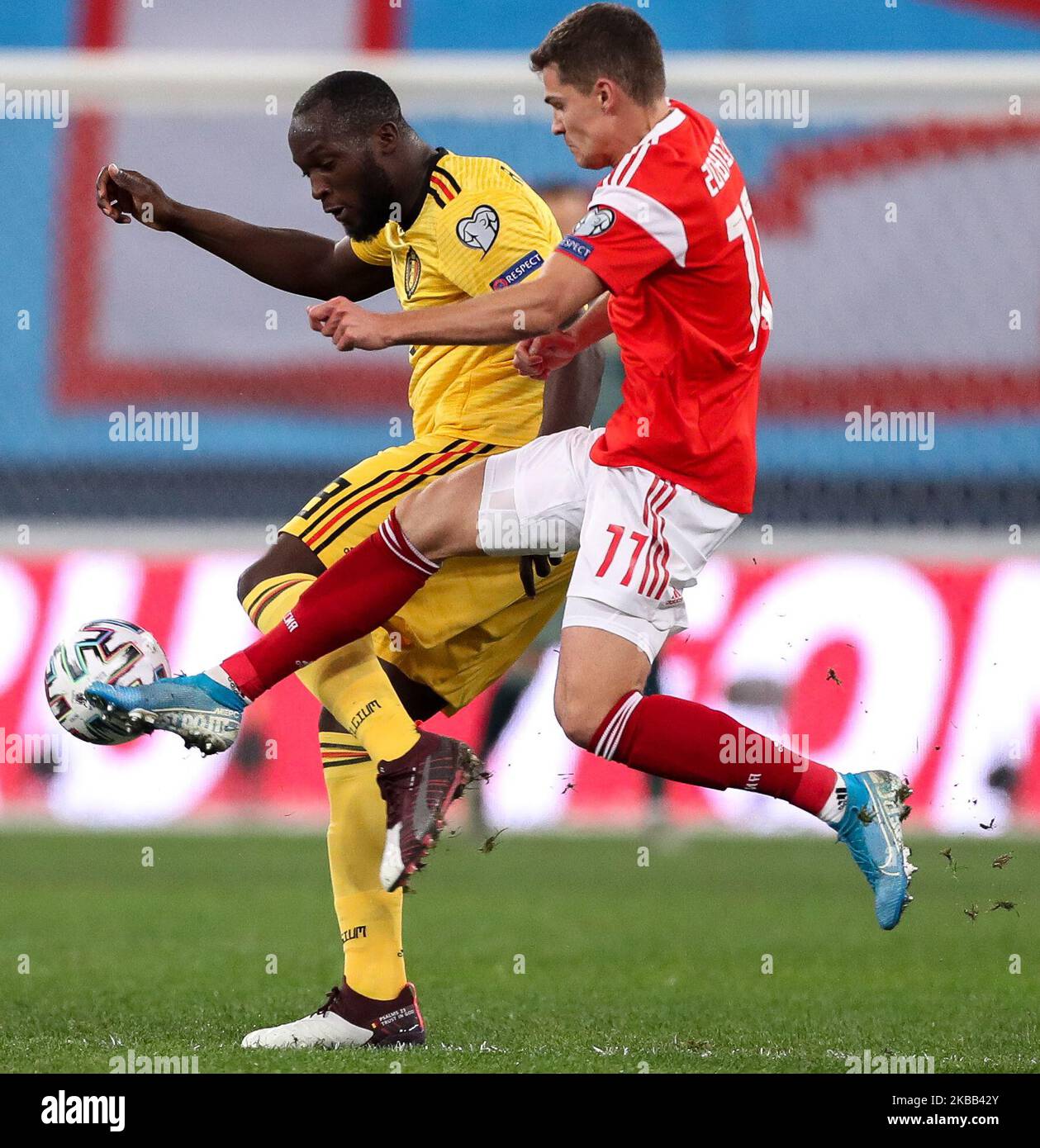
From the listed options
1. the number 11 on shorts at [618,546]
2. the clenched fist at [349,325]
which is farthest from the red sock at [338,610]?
the clenched fist at [349,325]

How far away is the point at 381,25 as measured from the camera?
470 inches

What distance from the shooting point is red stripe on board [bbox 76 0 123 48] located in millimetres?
11523

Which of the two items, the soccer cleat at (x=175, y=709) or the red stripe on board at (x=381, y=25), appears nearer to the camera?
the soccer cleat at (x=175, y=709)

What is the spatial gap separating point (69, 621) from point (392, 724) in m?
4.56

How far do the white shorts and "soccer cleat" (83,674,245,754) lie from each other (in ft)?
2.17

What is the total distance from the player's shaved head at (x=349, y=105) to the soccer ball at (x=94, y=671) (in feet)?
3.96

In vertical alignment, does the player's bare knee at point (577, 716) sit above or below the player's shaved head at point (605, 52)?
below

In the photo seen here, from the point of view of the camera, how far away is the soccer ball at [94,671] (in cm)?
373

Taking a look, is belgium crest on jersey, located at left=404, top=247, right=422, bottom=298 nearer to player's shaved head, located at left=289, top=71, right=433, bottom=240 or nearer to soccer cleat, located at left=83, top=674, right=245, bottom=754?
player's shaved head, located at left=289, top=71, right=433, bottom=240

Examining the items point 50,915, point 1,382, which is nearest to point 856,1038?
point 50,915

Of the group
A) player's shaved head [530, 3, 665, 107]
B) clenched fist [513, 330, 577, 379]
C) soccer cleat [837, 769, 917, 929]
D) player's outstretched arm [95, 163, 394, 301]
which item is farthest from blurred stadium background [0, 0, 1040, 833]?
soccer cleat [837, 769, 917, 929]

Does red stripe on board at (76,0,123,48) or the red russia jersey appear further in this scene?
red stripe on board at (76,0,123,48)

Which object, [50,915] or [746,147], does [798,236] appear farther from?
[50,915]

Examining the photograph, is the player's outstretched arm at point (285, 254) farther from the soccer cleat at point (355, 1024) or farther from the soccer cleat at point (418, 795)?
the soccer cleat at point (355, 1024)
